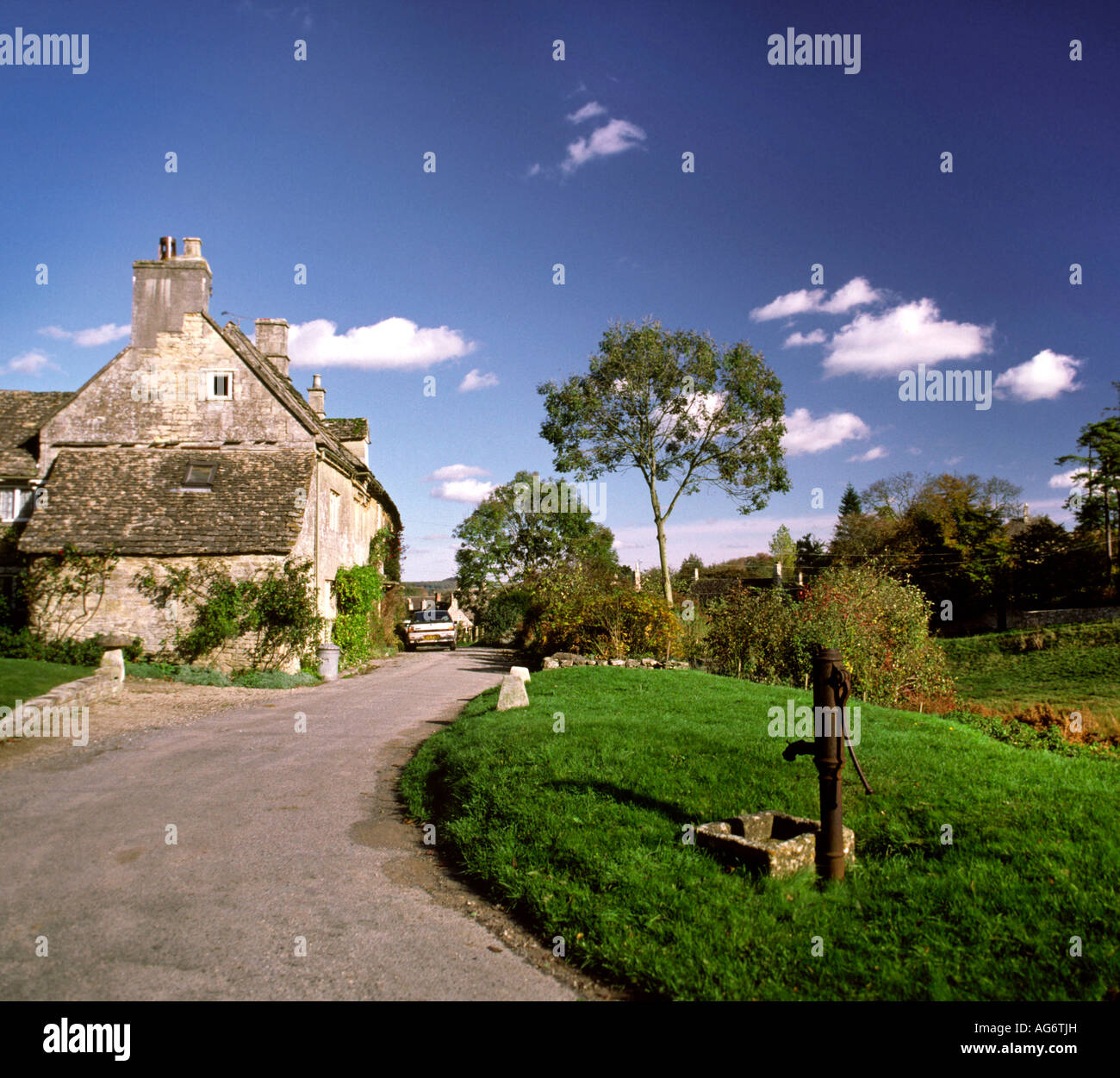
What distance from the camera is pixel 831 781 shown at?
4.75 m

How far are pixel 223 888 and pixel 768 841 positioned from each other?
13.0ft

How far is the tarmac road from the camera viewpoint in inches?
159

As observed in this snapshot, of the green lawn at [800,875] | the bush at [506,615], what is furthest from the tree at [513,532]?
the green lawn at [800,875]

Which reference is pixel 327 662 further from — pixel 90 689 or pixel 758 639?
pixel 758 639

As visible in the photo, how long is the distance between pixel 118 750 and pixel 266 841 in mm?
4937

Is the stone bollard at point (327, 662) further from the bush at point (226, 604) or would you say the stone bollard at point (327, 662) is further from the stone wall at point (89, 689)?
the stone wall at point (89, 689)

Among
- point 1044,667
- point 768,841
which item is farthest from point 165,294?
point 1044,667

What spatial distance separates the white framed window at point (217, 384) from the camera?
20547 mm

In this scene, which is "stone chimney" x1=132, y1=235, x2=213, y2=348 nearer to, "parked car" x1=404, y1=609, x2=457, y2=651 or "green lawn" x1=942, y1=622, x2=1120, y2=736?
"parked car" x1=404, y1=609, x2=457, y2=651

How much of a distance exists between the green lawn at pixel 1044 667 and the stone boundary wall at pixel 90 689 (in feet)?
74.4

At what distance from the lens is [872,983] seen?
11.7 feet
